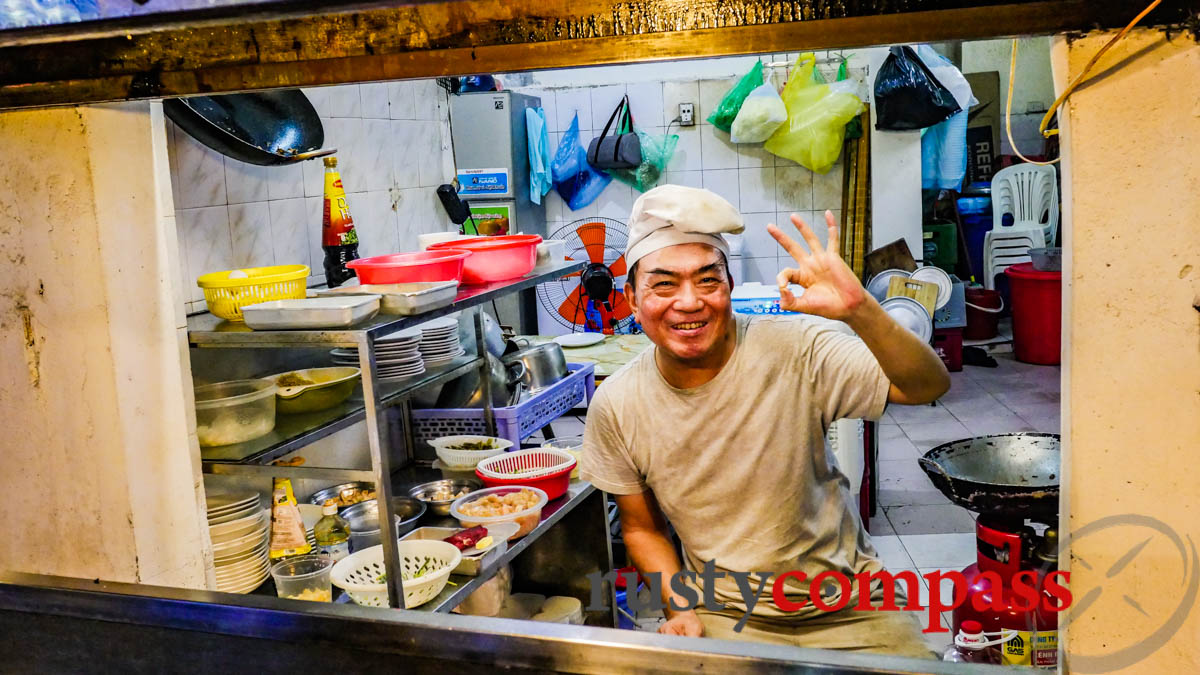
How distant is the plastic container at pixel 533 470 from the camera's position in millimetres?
3336

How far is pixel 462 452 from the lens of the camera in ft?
11.7

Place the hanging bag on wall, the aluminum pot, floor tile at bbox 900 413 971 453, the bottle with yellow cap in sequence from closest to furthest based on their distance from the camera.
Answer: the bottle with yellow cap → the aluminum pot → floor tile at bbox 900 413 971 453 → the hanging bag on wall

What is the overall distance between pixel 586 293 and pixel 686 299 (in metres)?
4.41

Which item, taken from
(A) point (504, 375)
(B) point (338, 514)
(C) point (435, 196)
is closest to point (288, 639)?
(B) point (338, 514)

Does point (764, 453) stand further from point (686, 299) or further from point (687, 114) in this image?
point (687, 114)

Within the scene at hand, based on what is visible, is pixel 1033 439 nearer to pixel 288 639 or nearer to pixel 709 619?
pixel 709 619

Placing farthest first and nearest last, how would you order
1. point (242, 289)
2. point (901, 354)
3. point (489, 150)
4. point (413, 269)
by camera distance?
point (489, 150)
point (413, 269)
point (242, 289)
point (901, 354)

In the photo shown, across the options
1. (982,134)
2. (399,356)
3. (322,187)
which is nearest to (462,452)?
(399,356)

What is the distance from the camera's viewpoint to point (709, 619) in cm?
233

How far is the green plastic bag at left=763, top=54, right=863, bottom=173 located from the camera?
6.65m

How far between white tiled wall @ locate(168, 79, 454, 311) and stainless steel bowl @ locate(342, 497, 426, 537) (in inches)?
34.0

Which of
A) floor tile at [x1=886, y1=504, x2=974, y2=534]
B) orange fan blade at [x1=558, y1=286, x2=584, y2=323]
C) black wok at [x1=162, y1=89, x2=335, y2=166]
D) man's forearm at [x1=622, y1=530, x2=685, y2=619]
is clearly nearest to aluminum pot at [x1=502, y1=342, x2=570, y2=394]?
black wok at [x1=162, y1=89, x2=335, y2=166]

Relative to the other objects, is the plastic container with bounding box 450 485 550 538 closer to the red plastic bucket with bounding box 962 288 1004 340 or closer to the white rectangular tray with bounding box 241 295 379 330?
the white rectangular tray with bounding box 241 295 379 330

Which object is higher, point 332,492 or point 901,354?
point 901,354
